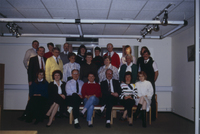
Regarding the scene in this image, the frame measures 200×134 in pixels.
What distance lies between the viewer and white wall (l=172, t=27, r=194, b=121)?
551 cm

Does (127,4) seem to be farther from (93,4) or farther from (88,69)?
(88,69)

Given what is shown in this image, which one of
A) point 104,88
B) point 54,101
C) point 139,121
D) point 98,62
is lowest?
point 139,121

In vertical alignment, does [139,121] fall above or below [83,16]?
below

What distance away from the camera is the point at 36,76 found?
200 inches

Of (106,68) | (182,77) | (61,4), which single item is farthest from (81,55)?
(182,77)

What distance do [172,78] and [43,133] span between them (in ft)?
15.4

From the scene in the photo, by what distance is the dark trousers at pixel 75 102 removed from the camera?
14.9 ft

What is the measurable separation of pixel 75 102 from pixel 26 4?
2.33 metres

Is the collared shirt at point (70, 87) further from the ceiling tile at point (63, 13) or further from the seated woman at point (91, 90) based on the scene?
the ceiling tile at point (63, 13)

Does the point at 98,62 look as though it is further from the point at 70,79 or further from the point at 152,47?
the point at 152,47

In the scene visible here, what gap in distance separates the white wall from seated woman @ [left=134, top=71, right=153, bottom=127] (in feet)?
4.38

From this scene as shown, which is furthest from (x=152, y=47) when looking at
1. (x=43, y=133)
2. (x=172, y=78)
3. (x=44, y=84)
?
(x=43, y=133)

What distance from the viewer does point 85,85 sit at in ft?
16.4

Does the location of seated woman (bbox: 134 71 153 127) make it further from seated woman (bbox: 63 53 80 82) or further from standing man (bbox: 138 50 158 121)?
seated woman (bbox: 63 53 80 82)
